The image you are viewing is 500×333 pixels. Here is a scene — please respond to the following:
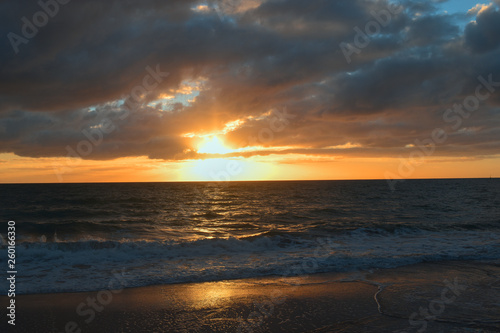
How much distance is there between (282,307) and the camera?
8.16 metres

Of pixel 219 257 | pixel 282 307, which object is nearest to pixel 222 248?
pixel 219 257

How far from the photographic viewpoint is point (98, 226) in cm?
2536

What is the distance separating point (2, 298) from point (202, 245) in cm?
908

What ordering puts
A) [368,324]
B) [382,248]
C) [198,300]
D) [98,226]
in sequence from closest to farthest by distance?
1. [368,324]
2. [198,300]
3. [382,248]
4. [98,226]

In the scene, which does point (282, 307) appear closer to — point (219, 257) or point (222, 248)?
point (219, 257)

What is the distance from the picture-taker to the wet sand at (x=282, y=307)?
7.05 metres

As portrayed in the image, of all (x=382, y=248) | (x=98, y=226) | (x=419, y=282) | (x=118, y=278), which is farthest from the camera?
(x=98, y=226)

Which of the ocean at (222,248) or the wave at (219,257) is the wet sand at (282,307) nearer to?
the wave at (219,257)

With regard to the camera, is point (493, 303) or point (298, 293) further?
point (298, 293)

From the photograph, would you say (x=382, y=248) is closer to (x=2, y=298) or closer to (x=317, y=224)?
(x=317, y=224)

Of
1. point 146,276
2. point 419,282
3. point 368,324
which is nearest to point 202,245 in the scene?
point 146,276

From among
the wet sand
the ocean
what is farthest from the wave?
the wet sand

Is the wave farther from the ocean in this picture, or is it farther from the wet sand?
the wet sand

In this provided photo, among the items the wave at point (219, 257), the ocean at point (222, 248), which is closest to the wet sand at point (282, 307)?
the wave at point (219, 257)
